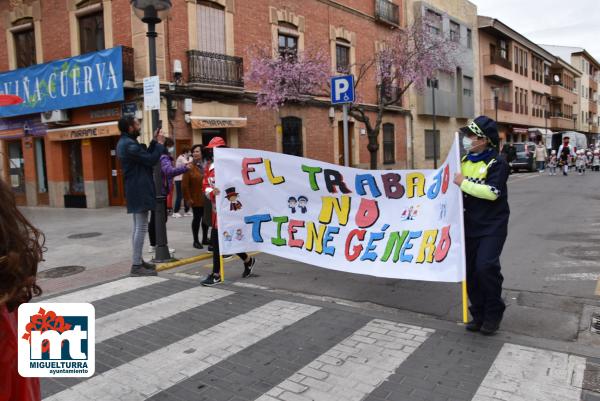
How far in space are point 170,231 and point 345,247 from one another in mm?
6218

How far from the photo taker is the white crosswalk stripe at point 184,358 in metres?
3.53

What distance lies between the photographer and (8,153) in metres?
19.5

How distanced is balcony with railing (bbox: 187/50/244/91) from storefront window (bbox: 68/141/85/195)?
504 cm

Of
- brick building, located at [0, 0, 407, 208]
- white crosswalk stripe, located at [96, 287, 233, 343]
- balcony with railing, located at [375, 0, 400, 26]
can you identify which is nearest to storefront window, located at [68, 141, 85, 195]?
brick building, located at [0, 0, 407, 208]

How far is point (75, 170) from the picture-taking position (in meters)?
17.4

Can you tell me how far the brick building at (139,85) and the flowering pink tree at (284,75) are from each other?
0.89m

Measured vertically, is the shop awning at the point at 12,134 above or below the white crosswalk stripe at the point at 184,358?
above

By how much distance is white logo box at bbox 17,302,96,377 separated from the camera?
4.62 ft

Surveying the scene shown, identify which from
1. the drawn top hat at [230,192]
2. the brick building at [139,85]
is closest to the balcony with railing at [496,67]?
the brick building at [139,85]

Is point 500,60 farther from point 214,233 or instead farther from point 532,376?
point 532,376

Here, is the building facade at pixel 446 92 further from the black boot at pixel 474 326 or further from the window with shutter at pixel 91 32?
the black boot at pixel 474 326

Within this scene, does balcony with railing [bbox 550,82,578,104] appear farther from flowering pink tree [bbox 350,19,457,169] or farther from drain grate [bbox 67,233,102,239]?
drain grate [bbox 67,233,102,239]

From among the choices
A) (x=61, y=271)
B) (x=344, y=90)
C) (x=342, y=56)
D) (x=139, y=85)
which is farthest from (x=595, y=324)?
(x=342, y=56)

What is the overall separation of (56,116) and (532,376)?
55.7ft
